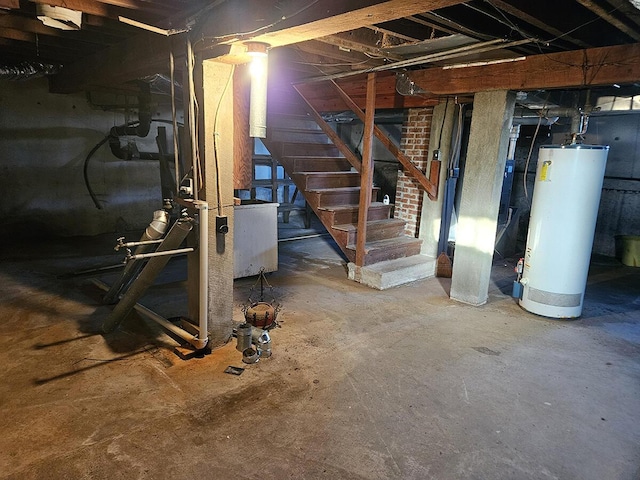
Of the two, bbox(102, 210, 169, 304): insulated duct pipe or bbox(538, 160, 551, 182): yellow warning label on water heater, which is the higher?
bbox(538, 160, 551, 182): yellow warning label on water heater

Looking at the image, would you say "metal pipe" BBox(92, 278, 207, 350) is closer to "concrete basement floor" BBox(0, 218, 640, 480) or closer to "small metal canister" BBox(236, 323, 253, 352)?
"concrete basement floor" BBox(0, 218, 640, 480)

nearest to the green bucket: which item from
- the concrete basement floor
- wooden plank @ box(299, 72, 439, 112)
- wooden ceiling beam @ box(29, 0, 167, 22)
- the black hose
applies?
the concrete basement floor

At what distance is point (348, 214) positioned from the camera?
16.1 feet

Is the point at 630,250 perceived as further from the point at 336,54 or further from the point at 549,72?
the point at 336,54

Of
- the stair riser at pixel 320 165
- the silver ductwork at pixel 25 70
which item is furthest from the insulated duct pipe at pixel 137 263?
the silver ductwork at pixel 25 70

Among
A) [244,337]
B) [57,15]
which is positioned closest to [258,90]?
[57,15]

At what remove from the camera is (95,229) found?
641cm

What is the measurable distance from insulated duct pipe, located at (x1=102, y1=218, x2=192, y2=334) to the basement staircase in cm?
223

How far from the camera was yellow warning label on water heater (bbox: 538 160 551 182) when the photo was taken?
11.9ft

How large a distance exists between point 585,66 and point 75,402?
159 inches

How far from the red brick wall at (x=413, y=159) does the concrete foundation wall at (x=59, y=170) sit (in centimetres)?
412

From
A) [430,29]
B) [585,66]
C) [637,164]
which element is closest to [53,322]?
[430,29]

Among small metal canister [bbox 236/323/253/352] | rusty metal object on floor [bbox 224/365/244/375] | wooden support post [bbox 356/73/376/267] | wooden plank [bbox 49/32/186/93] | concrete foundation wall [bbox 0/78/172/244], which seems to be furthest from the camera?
concrete foundation wall [bbox 0/78/172/244]

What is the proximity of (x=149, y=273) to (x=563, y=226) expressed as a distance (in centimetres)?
340
